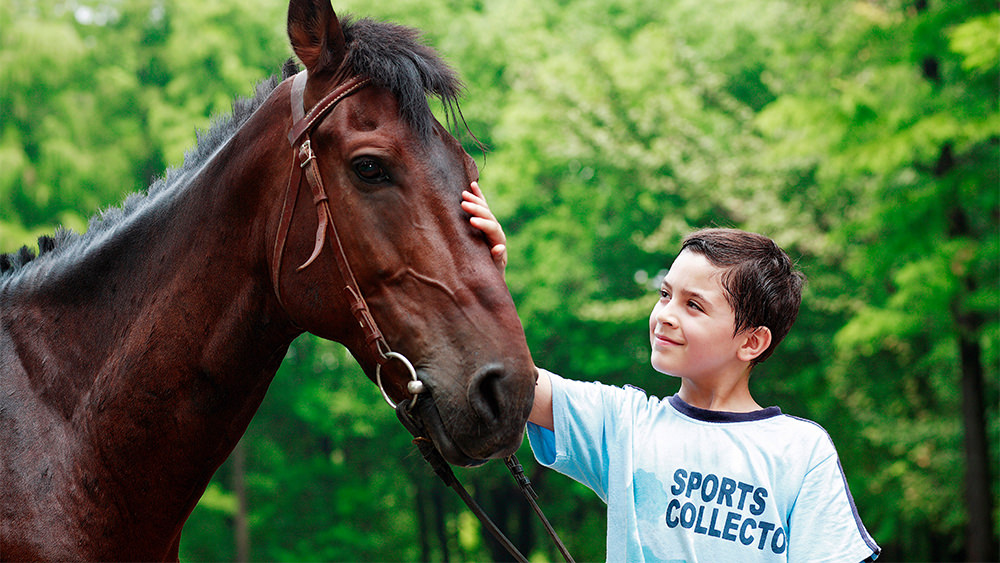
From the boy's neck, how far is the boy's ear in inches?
2.9

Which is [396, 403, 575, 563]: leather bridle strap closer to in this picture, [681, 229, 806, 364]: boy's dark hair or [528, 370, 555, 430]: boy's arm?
[528, 370, 555, 430]: boy's arm

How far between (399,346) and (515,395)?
0.33 m

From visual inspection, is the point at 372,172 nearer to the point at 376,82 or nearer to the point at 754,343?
the point at 376,82

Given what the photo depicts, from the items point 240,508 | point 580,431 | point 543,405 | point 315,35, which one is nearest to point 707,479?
point 580,431

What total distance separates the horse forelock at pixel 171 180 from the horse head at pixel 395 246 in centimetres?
26

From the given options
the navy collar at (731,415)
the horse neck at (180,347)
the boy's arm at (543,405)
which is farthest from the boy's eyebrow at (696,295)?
the horse neck at (180,347)

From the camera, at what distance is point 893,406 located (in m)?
15.5

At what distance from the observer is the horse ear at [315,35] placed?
7.21 ft

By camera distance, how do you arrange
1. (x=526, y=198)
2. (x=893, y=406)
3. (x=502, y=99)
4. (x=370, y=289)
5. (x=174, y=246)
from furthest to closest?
(x=502, y=99) < (x=526, y=198) < (x=893, y=406) < (x=174, y=246) < (x=370, y=289)

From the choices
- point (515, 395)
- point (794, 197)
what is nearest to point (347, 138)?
point (515, 395)

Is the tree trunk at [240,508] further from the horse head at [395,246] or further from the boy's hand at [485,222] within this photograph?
the boy's hand at [485,222]

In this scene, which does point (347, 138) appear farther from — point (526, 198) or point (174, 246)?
point (526, 198)

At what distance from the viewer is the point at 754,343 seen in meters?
2.33

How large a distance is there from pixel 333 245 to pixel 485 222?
40 centimetres
